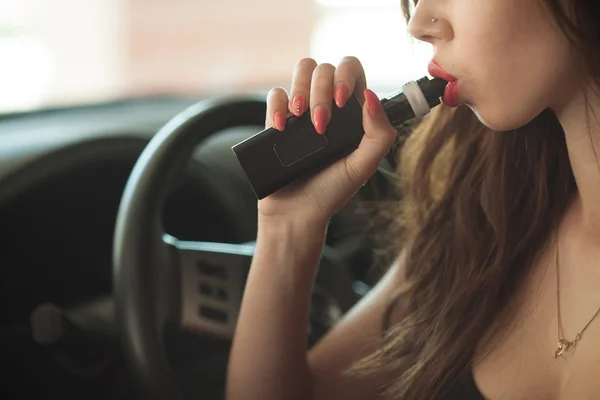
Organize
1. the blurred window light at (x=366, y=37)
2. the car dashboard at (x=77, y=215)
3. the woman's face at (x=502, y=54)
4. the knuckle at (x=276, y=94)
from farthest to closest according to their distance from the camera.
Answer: the blurred window light at (x=366, y=37) → the car dashboard at (x=77, y=215) → the knuckle at (x=276, y=94) → the woman's face at (x=502, y=54)

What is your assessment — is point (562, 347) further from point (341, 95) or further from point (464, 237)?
point (341, 95)

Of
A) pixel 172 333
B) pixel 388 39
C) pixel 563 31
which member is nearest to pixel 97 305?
pixel 172 333

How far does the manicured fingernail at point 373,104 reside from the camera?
2.63 feet

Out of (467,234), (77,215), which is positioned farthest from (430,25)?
(77,215)

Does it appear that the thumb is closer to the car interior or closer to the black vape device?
the black vape device

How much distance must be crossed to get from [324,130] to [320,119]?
2cm

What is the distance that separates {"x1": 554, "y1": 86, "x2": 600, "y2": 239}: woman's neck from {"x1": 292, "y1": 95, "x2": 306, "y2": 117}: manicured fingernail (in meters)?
0.26

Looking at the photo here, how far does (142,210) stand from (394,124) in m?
0.28

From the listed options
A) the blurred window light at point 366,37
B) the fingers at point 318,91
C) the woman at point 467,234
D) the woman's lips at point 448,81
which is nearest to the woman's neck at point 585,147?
the woman at point 467,234

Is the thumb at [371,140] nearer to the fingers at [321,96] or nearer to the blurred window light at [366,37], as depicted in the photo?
the fingers at [321,96]

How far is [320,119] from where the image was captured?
0.80 meters

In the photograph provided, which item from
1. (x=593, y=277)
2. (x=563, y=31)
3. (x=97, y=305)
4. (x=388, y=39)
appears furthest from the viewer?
(x=388, y=39)

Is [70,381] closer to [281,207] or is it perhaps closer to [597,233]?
[281,207]

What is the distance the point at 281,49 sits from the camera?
2252 millimetres
